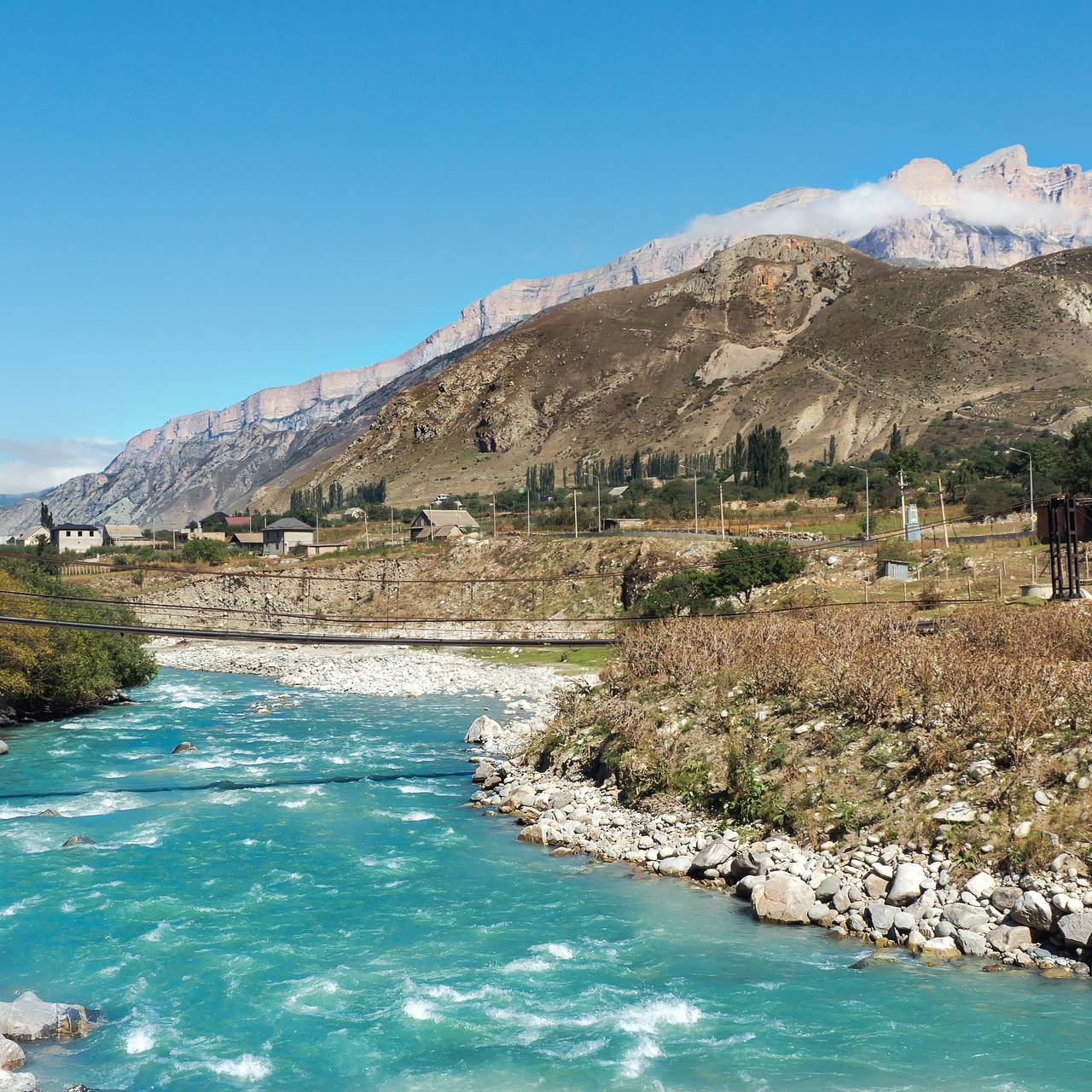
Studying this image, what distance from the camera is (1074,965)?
42.0 ft

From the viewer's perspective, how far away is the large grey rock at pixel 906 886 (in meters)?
14.5

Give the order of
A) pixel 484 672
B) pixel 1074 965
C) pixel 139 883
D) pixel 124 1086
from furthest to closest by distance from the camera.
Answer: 1. pixel 484 672
2. pixel 139 883
3. pixel 1074 965
4. pixel 124 1086

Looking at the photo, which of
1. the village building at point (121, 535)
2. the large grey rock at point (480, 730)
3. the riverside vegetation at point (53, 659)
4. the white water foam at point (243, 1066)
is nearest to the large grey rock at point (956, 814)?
the white water foam at point (243, 1066)

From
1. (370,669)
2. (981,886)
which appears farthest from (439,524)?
(981,886)

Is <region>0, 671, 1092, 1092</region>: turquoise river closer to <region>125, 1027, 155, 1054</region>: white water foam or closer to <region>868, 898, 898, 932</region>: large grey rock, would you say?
<region>125, 1027, 155, 1054</region>: white water foam

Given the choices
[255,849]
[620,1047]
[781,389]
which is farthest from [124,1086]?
[781,389]

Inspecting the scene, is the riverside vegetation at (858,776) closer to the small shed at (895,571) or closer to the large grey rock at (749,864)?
the large grey rock at (749,864)

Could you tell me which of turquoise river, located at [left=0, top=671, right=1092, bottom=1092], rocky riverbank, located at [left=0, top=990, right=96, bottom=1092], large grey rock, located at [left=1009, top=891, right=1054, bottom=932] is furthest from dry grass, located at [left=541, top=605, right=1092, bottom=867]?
rocky riverbank, located at [left=0, top=990, right=96, bottom=1092]

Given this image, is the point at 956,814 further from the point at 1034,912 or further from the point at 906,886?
the point at 1034,912

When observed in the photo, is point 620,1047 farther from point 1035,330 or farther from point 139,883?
point 1035,330

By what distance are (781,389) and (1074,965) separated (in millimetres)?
167188

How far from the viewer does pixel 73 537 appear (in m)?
131

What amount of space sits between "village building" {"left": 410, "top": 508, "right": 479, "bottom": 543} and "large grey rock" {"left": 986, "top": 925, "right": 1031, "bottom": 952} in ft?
270

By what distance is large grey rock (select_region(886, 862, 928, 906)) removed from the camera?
1449cm
